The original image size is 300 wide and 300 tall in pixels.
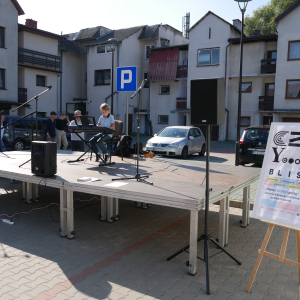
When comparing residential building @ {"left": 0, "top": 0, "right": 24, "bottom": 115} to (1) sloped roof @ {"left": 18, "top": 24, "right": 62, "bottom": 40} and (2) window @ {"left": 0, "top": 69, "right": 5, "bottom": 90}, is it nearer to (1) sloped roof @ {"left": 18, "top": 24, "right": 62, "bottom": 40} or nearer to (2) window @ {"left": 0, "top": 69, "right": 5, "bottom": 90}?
(2) window @ {"left": 0, "top": 69, "right": 5, "bottom": 90}

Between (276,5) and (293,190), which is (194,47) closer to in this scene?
(276,5)

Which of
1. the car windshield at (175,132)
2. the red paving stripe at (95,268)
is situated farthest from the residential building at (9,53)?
the red paving stripe at (95,268)

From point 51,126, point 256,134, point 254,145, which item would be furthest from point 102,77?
point 254,145

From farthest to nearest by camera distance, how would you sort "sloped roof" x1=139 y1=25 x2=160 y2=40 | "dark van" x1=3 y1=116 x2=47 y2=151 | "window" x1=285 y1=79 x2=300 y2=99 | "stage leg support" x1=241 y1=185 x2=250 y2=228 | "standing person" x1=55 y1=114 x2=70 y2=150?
"sloped roof" x1=139 y1=25 x2=160 y2=40
"window" x1=285 y1=79 x2=300 y2=99
"dark van" x1=3 y1=116 x2=47 y2=151
"standing person" x1=55 y1=114 x2=70 y2=150
"stage leg support" x1=241 y1=185 x2=250 y2=228

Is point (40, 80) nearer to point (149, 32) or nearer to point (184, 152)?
point (149, 32)

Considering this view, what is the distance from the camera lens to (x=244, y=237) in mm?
5207

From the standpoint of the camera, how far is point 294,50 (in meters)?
24.8

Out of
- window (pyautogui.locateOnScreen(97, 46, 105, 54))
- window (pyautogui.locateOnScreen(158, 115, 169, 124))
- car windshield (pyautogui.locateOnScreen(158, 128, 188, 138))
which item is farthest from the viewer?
window (pyautogui.locateOnScreen(97, 46, 105, 54))

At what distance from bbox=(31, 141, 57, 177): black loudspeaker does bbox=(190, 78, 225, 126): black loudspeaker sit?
2.27 metres

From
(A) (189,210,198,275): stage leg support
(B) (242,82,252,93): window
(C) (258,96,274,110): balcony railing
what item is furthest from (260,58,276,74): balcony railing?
(A) (189,210,198,275): stage leg support

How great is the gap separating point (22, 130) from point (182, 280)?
588 inches

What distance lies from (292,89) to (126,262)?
2452 centimetres

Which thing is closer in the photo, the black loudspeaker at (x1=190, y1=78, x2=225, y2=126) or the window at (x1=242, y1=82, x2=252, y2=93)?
the black loudspeaker at (x1=190, y1=78, x2=225, y2=126)

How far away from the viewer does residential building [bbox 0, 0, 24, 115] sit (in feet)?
79.8
